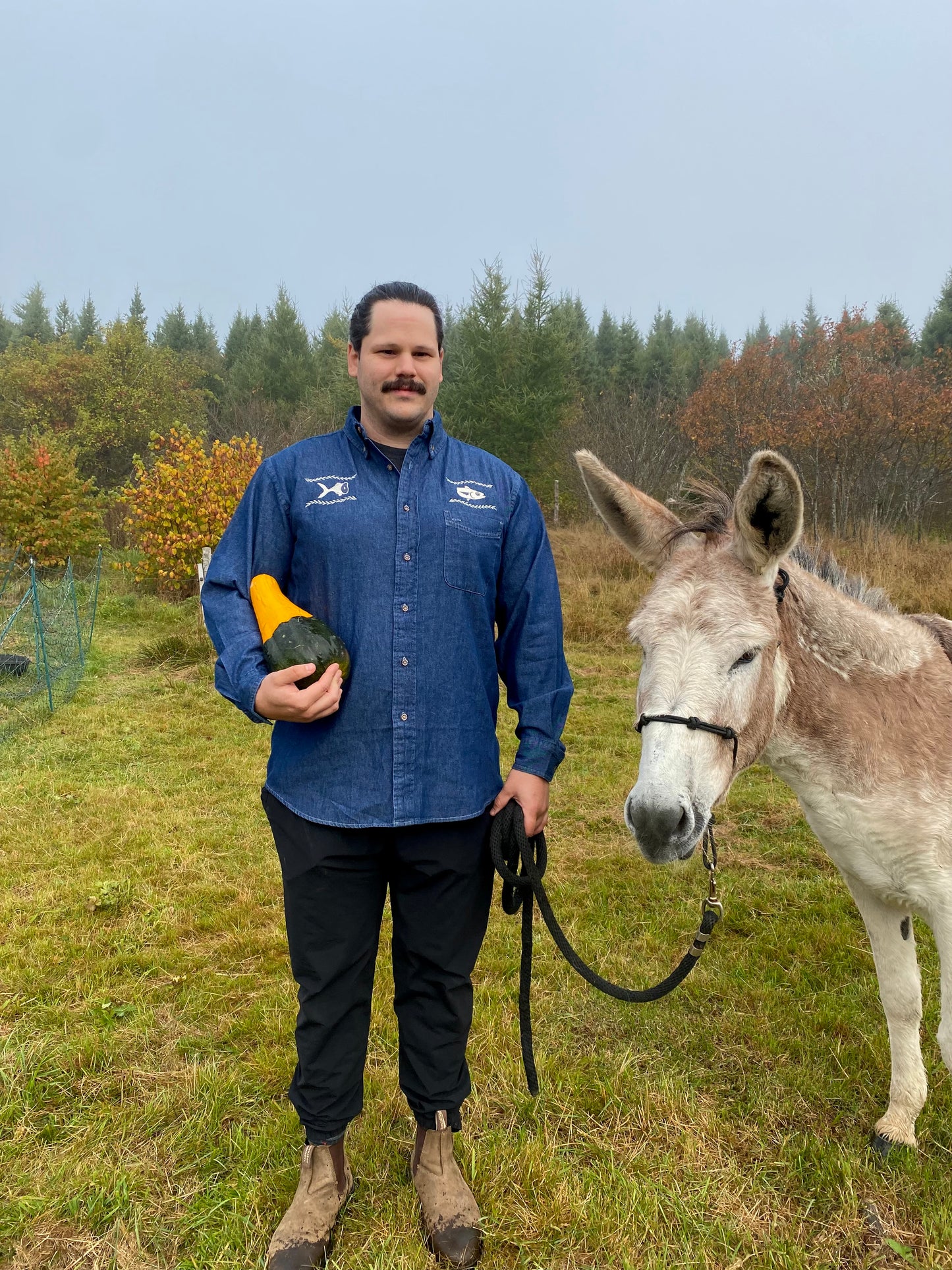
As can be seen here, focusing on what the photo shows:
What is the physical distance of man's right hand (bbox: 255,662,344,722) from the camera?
65.4 inches

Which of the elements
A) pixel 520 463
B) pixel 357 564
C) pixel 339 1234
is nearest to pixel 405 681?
pixel 357 564

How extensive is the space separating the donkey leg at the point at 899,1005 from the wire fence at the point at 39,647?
5860 mm

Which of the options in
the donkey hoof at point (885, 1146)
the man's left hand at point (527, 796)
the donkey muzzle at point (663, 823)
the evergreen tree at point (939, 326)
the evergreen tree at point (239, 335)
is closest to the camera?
the donkey muzzle at point (663, 823)

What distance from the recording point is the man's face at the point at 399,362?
1.85 m

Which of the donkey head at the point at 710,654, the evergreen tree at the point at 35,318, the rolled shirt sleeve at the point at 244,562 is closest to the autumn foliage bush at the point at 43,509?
the rolled shirt sleeve at the point at 244,562

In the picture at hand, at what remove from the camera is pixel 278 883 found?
416 centimetres

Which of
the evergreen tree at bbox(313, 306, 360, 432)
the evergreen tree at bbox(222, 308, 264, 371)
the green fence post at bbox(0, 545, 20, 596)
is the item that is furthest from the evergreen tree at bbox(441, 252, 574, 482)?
the evergreen tree at bbox(222, 308, 264, 371)

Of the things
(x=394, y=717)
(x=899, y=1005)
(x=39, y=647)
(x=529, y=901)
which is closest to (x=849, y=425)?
(x=899, y=1005)

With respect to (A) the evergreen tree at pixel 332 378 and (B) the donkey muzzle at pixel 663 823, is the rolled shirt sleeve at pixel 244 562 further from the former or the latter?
(A) the evergreen tree at pixel 332 378

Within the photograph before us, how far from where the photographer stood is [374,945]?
201 centimetres

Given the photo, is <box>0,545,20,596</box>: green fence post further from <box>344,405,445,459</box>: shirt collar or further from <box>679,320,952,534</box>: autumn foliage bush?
<box>679,320,952,534</box>: autumn foliage bush

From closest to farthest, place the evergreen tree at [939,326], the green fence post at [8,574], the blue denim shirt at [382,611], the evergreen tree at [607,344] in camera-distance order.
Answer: the blue denim shirt at [382,611] < the green fence post at [8,574] < the evergreen tree at [939,326] < the evergreen tree at [607,344]

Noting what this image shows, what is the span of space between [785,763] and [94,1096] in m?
2.68

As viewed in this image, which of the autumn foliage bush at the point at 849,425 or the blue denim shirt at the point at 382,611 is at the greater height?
the autumn foliage bush at the point at 849,425
